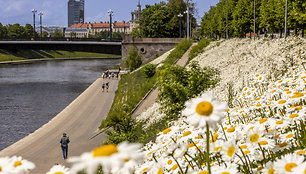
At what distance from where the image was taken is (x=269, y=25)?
37781mm

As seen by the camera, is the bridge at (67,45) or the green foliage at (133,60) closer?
the green foliage at (133,60)

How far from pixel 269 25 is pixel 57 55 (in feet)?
380

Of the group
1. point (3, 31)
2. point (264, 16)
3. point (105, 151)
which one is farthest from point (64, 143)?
point (3, 31)

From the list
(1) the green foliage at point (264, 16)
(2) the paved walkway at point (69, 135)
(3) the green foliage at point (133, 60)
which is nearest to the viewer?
(2) the paved walkway at point (69, 135)

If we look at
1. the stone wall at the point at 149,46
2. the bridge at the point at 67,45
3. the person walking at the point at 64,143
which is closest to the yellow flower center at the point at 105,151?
the person walking at the point at 64,143

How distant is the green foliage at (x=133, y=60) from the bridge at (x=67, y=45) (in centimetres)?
1843

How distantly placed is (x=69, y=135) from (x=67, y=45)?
2588 inches

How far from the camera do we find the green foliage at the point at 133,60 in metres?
64.2

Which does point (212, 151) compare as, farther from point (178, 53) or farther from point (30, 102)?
point (178, 53)

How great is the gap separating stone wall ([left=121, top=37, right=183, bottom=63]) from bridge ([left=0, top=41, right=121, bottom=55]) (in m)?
16.1

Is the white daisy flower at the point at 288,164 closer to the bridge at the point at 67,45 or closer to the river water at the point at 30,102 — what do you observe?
the river water at the point at 30,102

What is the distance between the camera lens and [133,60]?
213 feet

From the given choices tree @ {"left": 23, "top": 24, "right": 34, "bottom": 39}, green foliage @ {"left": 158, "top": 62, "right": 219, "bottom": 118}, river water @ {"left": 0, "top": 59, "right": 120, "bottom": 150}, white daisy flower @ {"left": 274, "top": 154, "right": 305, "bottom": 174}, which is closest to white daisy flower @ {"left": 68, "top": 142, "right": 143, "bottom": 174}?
white daisy flower @ {"left": 274, "top": 154, "right": 305, "bottom": 174}

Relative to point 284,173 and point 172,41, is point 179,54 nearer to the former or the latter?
point 172,41
